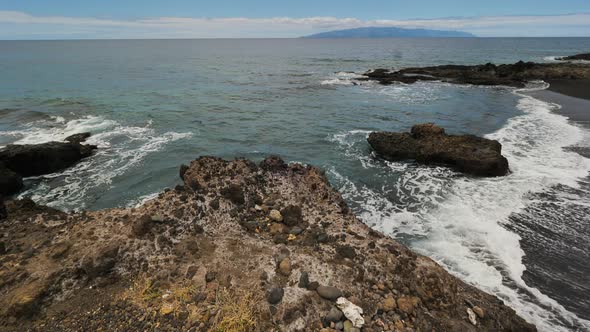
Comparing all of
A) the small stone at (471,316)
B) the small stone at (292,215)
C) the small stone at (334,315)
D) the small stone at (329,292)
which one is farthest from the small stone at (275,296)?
the small stone at (471,316)

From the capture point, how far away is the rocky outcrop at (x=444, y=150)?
595 inches

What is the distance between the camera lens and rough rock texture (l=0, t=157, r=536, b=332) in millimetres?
5477

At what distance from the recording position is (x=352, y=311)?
5512 millimetres

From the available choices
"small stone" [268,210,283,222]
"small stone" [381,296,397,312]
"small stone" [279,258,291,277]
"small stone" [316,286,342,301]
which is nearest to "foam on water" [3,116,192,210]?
"small stone" [268,210,283,222]

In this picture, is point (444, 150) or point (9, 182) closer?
point (9, 182)

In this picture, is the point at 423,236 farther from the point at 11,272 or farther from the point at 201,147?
the point at 201,147

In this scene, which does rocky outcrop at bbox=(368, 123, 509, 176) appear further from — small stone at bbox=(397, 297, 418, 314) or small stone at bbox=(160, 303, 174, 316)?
small stone at bbox=(160, 303, 174, 316)

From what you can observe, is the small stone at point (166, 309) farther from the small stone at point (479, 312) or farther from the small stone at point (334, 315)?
the small stone at point (479, 312)

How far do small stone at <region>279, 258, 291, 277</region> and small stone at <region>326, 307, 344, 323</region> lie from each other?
1165 millimetres

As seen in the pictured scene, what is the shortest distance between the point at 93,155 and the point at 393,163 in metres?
16.6

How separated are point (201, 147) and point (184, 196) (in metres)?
12.0

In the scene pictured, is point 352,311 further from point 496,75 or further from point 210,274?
point 496,75

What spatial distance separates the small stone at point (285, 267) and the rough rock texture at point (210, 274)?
72mm

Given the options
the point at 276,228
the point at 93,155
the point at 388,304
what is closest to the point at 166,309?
the point at 276,228
